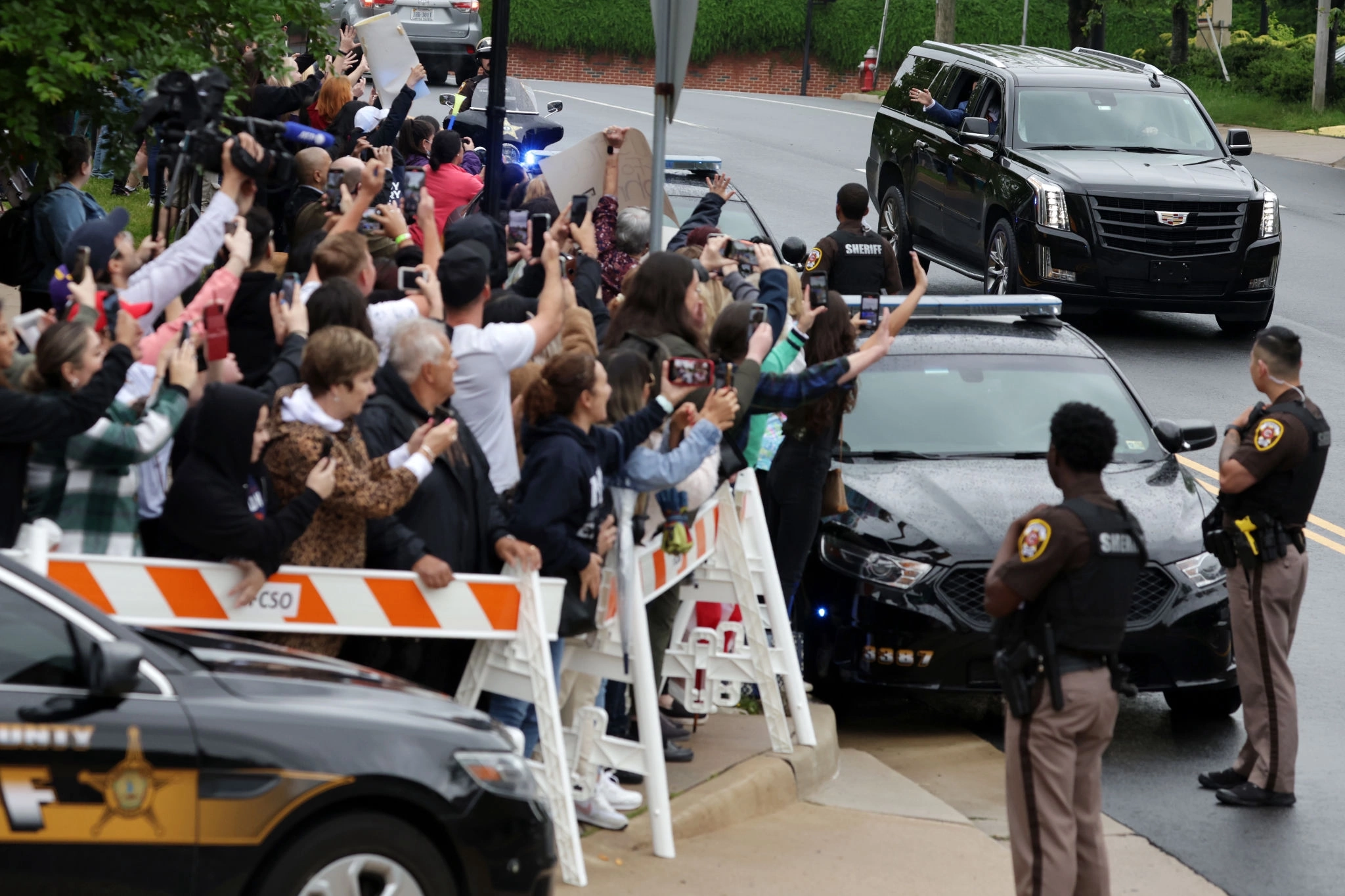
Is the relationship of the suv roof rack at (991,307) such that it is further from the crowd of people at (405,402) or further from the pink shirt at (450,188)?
the pink shirt at (450,188)

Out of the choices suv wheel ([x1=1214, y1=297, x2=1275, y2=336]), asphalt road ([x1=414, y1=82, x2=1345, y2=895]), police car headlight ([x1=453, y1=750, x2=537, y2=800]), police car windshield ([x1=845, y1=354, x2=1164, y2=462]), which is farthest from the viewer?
suv wheel ([x1=1214, y1=297, x2=1275, y2=336])

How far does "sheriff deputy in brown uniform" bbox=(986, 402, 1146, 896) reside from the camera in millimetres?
5793

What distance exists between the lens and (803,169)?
89.5 ft

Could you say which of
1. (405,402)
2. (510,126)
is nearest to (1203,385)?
(510,126)

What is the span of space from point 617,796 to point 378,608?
4.84 ft

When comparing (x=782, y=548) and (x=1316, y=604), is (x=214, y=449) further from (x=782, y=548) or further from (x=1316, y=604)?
(x=1316, y=604)

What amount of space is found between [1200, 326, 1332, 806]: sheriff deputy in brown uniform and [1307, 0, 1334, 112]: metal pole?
31.1m

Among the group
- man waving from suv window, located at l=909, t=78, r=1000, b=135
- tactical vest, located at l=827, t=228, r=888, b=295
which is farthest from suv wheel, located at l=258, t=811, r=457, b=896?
man waving from suv window, located at l=909, t=78, r=1000, b=135

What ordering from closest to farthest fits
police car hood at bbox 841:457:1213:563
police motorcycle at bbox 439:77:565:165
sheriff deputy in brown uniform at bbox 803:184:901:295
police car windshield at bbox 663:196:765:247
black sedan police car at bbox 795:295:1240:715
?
black sedan police car at bbox 795:295:1240:715, police car hood at bbox 841:457:1213:563, sheriff deputy in brown uniform at bbox 803:184:901:295, police car windshield at bbox 663:196:765:247, police motorcycle at bbox 439:77:565:165

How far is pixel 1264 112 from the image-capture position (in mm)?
38250

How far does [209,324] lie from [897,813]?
3.47 meters

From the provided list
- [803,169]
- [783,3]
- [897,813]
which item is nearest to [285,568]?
[897,813]

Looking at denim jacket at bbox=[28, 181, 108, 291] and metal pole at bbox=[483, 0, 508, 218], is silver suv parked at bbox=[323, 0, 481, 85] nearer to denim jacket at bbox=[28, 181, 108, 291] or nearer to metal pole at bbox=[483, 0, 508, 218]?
metal pole at bbox=[483, 0, 508, 218]

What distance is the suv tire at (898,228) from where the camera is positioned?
18531 millimetres
